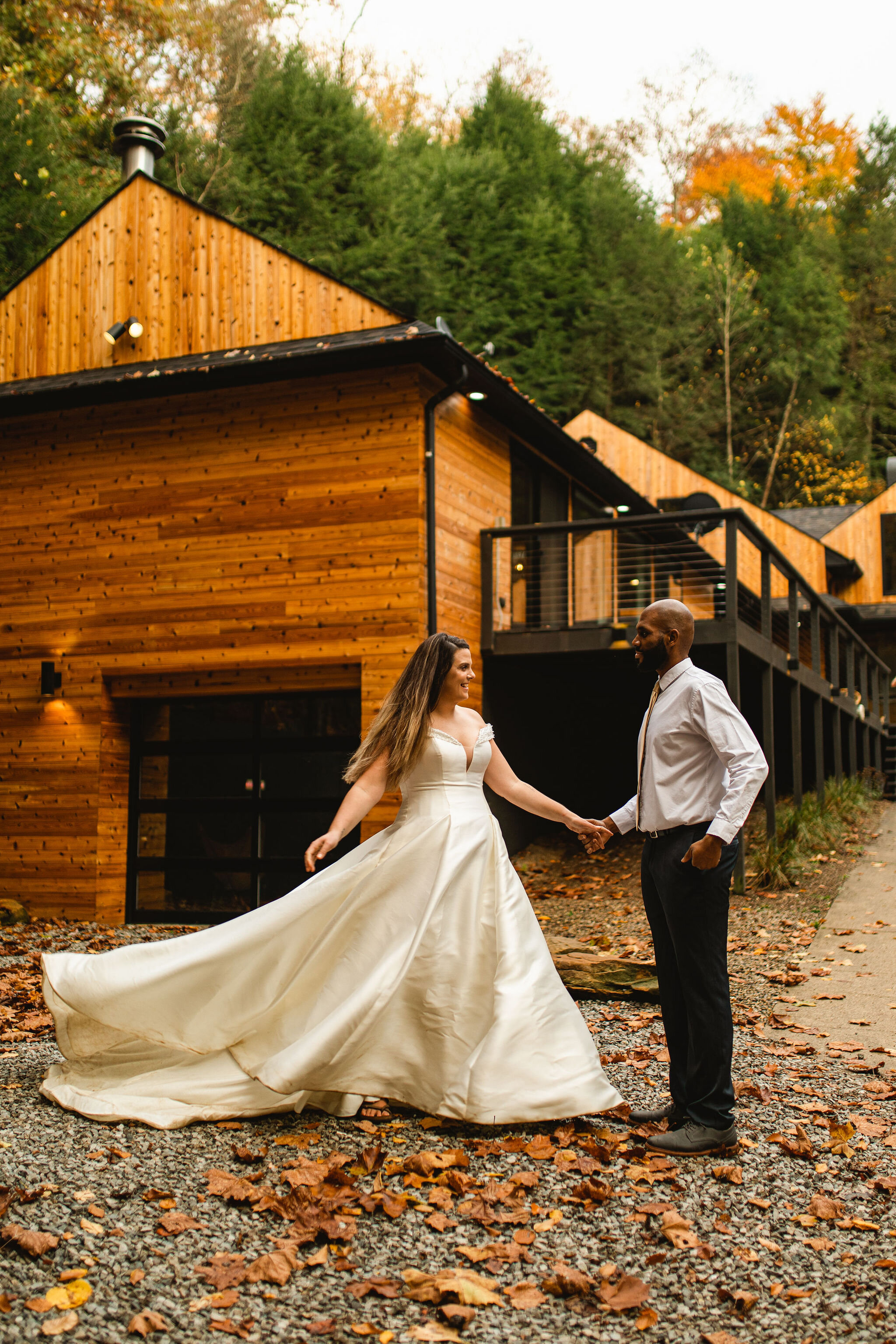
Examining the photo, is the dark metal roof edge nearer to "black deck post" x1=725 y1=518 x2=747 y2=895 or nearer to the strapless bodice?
"black deck post" x1=725 y1=518 x2=747 y2=895

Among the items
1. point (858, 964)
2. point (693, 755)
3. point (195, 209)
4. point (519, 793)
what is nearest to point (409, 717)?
point (519, 793)

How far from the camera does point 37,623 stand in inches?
497

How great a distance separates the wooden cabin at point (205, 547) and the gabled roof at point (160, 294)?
29 mm

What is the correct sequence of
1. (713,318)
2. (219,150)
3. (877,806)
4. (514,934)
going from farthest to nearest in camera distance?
(713,318), (219,150), (877,806), (514,934)

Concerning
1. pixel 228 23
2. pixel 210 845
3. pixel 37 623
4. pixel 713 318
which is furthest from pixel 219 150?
pixel 210 845

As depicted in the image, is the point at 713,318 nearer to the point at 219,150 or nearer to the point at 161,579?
the point at 219,150

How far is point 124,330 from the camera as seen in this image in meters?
12.9

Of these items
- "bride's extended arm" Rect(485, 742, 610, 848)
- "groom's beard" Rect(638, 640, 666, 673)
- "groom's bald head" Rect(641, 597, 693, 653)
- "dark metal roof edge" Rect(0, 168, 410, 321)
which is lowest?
"bride's extended arm" Rect(485, 742, 610, 848)

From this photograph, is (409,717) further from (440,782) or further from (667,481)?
(667,481)

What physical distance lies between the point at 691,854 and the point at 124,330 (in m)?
11.2

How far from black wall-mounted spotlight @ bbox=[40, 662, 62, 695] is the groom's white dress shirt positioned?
9.61 m

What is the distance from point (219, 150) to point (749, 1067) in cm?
2885

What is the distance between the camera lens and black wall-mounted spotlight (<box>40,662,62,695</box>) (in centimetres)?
1233

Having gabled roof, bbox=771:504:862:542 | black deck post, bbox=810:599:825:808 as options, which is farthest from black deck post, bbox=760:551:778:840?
gabled roof, bbox=771:504:862:542
